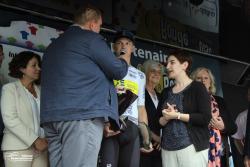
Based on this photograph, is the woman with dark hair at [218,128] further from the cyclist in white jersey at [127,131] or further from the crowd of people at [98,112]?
the cyclist in white jersey at [127,131]

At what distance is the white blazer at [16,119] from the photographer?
3.38m

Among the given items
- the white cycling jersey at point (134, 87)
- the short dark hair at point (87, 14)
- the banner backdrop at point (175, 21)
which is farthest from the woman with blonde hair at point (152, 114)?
the short dark hair at point (87, 14)

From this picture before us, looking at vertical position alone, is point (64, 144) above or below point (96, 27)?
below

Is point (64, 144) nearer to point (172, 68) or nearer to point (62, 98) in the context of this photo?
point (62, 98)

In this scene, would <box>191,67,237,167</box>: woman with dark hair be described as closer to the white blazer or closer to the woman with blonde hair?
the woman with blonde hair

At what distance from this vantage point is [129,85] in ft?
11.7

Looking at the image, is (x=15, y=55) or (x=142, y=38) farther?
(x=142, y=38)

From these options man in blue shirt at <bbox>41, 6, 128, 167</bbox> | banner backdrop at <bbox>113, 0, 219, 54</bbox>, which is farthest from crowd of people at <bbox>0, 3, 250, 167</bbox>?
banner backdrop at <bbox>113, 0, 219, 54</bbox>

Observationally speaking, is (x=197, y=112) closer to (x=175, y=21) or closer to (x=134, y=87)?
(x=134, y=87)

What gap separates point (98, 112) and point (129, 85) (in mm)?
749

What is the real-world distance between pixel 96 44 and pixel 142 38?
7.22ft

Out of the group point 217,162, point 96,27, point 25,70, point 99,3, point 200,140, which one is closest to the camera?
point 96,27

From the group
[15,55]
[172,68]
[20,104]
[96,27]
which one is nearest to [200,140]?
[172,68]

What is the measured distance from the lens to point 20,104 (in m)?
3.51
